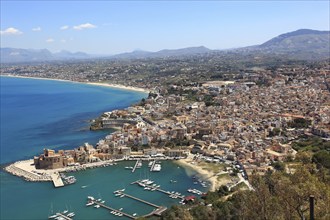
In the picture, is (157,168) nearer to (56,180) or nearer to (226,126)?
(56,180)

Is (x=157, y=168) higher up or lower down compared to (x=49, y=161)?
lower down

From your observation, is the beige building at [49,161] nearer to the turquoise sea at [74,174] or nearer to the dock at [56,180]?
the dock at [56,180]

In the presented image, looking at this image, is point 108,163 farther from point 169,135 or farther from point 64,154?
point 169,135

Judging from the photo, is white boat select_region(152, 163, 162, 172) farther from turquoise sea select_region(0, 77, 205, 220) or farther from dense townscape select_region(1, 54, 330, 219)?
dense townscape select_region(1, 54, 330, 219)

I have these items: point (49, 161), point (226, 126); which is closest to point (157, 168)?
point (49, 161)

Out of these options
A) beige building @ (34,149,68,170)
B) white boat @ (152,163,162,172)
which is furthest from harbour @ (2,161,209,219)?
beige building @ (34,149,68,170)

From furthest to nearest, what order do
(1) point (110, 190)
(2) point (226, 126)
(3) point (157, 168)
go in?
(2) point (226, 126) < (3) point (157, 168) < (1) point (110, 190)

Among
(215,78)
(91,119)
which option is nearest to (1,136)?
(91,119)
